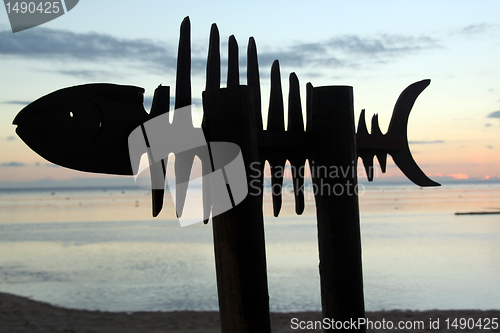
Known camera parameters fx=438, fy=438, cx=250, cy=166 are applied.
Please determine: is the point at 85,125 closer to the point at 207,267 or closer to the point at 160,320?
the point at 160,320

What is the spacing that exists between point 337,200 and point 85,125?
1432mm

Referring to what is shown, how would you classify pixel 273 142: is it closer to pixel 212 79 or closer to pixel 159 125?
pixel 212 79

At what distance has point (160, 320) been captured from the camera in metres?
6.98

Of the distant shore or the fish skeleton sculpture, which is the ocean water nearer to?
the distant shore

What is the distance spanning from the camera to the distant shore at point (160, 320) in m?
6.69

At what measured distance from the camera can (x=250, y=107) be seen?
219cm

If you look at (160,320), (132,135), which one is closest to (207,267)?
(160,320)

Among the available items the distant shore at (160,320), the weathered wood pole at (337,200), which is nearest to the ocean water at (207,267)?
the distant shore at (160,320)

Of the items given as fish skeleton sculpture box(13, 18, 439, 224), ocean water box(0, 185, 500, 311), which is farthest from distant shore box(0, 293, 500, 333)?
fish skeleton sculpture box(13, 18, 439, 224)

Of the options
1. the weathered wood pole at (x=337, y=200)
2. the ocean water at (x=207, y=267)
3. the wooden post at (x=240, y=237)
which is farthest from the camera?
the ocean water at (x=207, y=267)

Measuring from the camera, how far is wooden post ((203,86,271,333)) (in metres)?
A: 2.13

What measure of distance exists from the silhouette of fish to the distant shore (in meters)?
5.12

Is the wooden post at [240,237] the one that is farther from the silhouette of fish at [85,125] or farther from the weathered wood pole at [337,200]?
the weathered wood pole at [337,200]

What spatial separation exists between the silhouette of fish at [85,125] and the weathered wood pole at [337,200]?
3.30 feet
